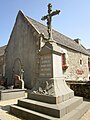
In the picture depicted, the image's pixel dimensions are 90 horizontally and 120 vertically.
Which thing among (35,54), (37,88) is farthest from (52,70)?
(35,54)

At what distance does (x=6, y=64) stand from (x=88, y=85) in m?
10.6

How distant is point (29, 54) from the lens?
1252cm

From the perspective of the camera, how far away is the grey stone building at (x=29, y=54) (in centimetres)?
1188

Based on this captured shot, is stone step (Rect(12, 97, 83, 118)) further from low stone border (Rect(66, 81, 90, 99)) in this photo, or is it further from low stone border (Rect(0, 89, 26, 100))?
low stone border (Rect(66, 81, 90, 99))

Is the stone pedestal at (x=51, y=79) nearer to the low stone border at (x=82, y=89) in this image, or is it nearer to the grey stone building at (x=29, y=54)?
the low stone border at (x=82, y=89)

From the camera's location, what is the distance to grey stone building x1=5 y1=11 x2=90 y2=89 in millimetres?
11875

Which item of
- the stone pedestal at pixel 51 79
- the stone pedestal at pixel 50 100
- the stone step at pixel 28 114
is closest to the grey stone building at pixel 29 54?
the stone pedestal at pixel 51 79

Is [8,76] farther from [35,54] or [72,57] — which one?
[72,57]

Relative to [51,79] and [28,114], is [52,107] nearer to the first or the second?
[28,114]

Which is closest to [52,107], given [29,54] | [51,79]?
[51,79]

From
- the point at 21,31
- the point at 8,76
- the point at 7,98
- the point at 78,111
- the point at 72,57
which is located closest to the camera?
the point at 78,111

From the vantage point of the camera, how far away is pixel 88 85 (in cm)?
864

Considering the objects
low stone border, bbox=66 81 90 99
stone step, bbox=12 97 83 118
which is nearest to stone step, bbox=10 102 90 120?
stone step, bbox=12 97 83 118

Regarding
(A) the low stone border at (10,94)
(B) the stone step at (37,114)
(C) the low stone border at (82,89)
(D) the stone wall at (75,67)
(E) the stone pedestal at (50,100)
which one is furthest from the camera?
(D) the stone wall at (75,67)
